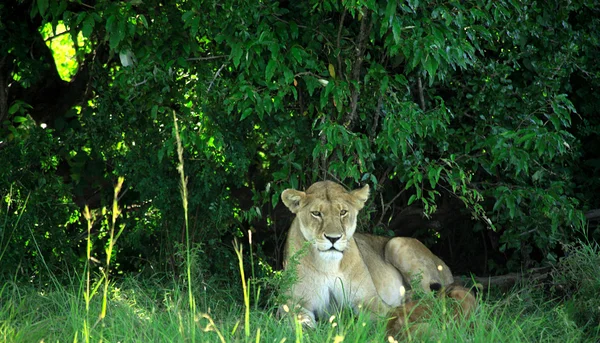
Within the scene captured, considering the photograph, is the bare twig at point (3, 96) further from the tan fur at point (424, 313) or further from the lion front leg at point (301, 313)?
the tan fur at point (424, 313)

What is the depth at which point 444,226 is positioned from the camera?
7512 millimetres

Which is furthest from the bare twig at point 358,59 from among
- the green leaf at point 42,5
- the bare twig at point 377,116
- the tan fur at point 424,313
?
the green leaf at point 42,5

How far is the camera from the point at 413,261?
252 inches

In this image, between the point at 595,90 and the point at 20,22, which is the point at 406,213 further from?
the point at 20,22

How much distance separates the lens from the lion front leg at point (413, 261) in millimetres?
6387

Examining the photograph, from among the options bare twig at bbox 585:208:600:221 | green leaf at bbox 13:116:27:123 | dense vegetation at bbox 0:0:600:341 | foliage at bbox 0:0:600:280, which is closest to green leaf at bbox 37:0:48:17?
foliage at bbox 0:0:600:280

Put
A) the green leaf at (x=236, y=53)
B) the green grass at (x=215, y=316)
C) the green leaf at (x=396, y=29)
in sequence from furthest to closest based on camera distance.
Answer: the green leaf at (x=236, y=53) → the green leaf at (x=396, y=29) → the green grass at (x=215, y=316)

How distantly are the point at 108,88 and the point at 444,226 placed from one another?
289 centimetres

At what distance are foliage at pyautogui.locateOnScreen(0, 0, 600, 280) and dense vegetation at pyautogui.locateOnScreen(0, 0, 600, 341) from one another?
0.7 inches

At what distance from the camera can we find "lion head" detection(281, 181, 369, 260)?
5.46m

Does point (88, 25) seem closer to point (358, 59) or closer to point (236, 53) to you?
point (236, 53)

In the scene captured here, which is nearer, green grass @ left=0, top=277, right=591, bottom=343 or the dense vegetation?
green grass @ left=0, top=277, right=591, bottom=343

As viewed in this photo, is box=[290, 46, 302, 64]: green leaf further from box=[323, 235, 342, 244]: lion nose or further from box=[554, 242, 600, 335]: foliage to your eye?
box=[554, 242, 600, 335]: foliage

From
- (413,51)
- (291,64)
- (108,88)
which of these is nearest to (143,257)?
(108,88)
